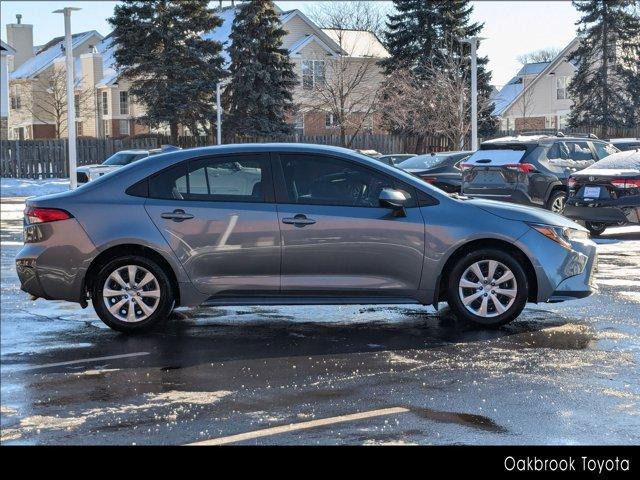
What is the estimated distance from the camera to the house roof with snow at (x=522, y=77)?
224 feet

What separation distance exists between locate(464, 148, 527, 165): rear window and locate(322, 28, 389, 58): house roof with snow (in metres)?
41.5

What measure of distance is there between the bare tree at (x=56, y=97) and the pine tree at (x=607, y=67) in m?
28.8

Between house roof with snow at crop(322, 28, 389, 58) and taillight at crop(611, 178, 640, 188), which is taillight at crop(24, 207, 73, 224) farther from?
house roof with snow at crop(322, 28, 389, 58)

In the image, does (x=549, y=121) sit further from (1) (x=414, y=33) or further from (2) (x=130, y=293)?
(2) (x=130, y=293)

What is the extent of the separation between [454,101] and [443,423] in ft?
145

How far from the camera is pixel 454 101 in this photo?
49.2 meters

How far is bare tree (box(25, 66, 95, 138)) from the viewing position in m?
62.1

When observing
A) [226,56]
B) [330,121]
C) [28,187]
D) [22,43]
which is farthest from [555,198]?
[22,43]

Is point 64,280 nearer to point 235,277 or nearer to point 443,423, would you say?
point 235,277

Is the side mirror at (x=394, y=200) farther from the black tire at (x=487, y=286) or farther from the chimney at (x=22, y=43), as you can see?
the chimney at (x=22, y=43)

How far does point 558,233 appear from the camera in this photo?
9234mm

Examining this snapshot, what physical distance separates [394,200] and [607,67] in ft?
175
